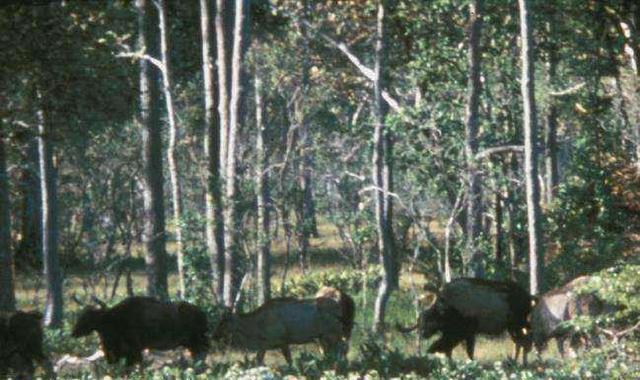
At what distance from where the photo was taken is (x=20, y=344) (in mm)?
16844

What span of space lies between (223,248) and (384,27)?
20.0 feet

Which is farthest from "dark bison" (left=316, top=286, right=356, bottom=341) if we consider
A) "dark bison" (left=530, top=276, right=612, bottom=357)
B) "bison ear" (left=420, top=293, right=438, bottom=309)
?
"dark bison" (left=530, top=276, right=612, bottom=357)

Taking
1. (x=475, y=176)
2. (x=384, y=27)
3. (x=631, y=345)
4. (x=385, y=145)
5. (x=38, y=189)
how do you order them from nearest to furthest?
1. (x=631, y=345)
2. (x=475, y=176)
3. (x=384, y=27)
4. (x=385, y=145)
5. (x=38, y=189)

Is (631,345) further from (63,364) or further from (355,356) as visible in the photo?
(63,364)

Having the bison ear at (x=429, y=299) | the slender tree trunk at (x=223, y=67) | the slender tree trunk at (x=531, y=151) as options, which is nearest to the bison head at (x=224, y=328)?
the bison ear at (x=429, y=299)

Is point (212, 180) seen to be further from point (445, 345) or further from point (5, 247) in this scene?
point (445, 345)

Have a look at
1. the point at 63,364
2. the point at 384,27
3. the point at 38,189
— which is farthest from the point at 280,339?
the point at 38,189

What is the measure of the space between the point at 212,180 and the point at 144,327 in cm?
601

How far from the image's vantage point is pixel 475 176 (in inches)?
912

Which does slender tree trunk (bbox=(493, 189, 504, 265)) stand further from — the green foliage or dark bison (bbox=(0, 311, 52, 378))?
dark bison (bbox=(0, 311, 52, 378))

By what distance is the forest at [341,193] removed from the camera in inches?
651

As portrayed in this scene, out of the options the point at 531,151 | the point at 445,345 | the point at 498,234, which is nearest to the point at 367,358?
the point at 445,345

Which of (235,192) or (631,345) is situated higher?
(235,192)

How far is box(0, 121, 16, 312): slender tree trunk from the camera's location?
61.6ft
